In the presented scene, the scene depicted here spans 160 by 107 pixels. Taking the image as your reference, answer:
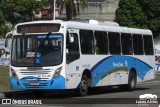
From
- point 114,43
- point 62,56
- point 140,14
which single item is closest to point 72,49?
point 62,56

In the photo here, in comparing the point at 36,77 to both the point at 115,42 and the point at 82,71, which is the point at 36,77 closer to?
the point at 82,71

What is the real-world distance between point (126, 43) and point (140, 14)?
132ft

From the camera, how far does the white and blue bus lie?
21531mm

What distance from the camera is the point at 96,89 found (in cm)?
2727

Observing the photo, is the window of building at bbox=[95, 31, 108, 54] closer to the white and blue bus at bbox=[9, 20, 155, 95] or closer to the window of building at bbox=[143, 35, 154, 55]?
the white and blue bus at bbox=[9, 20, 155, 95]

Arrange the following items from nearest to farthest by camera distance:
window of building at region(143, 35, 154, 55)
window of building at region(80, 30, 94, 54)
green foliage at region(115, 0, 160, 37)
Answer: window of building at region(80, 30, 94, 54), window of building at region(143, 35, 154, 55), green foliage at region(115, 0, 160, 37)

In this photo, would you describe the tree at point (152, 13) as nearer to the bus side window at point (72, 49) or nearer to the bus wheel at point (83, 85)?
the bus wheel at point (83, 85)

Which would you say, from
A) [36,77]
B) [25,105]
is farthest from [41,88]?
[25,105]

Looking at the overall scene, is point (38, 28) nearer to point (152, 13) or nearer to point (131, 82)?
point (131, 82)

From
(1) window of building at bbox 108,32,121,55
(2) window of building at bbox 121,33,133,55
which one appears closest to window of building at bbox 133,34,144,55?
(2) window of building at bbox 121,33,133,55

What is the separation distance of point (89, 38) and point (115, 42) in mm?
2561

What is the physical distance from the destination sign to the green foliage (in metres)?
44.8

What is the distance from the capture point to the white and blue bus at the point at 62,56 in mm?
21531

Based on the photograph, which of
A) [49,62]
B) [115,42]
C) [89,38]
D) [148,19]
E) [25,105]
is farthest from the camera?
[148,19]
